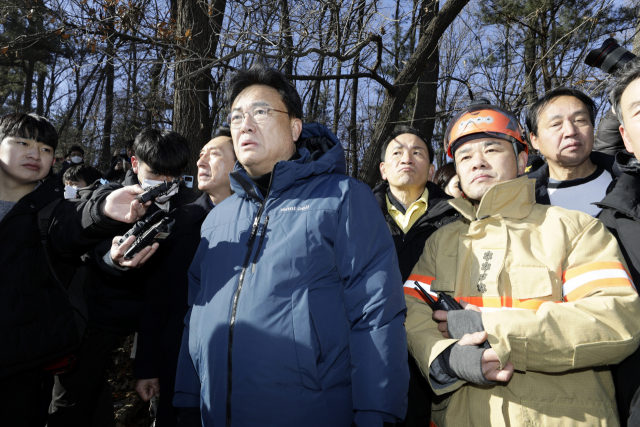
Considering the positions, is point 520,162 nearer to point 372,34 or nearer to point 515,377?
point 515,377

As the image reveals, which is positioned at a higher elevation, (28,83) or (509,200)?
(28,83)

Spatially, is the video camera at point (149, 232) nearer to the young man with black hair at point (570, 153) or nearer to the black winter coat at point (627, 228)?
the black winter coat at point (627, 228)

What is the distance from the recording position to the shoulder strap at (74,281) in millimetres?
2256

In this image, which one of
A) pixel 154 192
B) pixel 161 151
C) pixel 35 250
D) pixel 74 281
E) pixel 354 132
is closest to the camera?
pixel 154 192

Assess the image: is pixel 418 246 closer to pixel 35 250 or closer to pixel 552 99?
pixel 552 99

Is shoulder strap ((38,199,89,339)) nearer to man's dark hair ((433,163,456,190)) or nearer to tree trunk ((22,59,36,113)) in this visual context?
man's dark hair ((433,163,456,190))

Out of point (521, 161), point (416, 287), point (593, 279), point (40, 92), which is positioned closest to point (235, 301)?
point (416, 287)

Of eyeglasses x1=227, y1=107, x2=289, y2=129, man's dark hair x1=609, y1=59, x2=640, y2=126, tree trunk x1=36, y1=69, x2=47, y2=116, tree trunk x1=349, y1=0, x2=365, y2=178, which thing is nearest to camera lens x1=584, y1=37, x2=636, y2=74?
man's dark hair x1=609, y1=59, x2=640, y2=126

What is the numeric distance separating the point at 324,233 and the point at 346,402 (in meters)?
0.67

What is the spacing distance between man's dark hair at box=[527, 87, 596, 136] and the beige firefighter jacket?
104cm

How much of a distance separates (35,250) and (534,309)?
2545 mm

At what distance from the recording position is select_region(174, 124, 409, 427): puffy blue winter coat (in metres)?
1.50

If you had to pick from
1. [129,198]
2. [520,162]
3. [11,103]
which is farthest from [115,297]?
[11,103]

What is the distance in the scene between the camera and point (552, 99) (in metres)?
2.58
